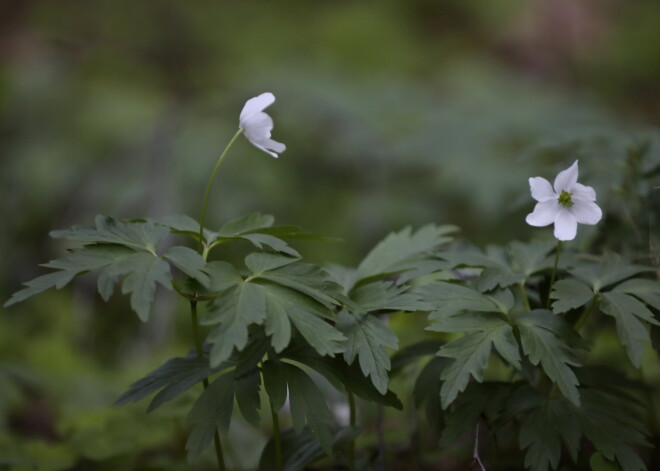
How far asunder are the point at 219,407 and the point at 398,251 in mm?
606

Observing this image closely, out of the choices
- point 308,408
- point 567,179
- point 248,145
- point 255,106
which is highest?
point 248,145

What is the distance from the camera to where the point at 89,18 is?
680cm

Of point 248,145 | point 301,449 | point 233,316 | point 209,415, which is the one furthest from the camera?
point 248,145

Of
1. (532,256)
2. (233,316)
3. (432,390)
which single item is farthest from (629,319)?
(233,316)

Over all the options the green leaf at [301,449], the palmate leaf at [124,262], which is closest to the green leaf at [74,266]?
the palmate leaf at [124,262]

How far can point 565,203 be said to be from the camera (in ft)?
4.70

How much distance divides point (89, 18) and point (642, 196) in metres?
6.35

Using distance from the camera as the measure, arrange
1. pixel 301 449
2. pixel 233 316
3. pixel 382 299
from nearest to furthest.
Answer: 1. pixel 233 316
2. pixel 382 299
3. pixel 301 449

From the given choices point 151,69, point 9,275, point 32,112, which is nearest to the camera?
point 9,275

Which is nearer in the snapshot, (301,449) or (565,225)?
(565,225)

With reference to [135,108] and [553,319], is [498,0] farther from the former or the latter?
[553,319]

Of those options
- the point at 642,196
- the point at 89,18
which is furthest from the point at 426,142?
the point at 89,18

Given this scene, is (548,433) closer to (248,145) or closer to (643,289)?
(643,289)

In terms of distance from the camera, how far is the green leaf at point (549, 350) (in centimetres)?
128
